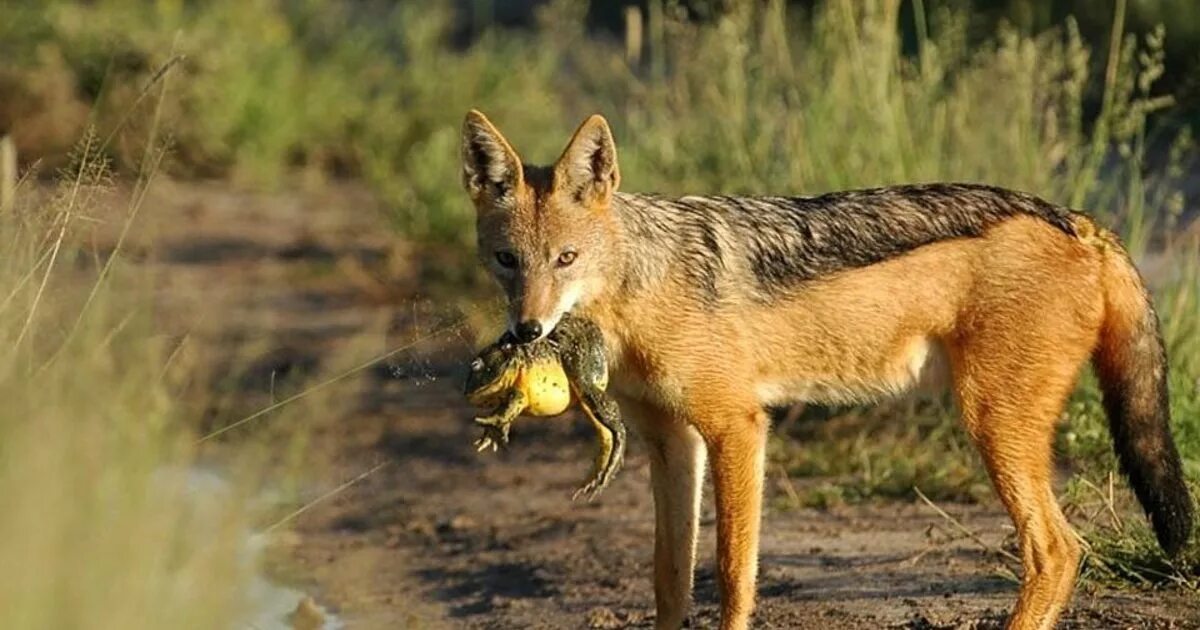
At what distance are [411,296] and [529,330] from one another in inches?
159

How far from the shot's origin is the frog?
659cm

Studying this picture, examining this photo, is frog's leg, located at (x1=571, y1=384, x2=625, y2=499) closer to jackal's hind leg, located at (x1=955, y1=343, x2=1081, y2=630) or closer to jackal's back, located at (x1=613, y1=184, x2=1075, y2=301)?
jackal's back, located at (x1=613, y1=184, x2=1075, y2=301)

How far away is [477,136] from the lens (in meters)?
6.85

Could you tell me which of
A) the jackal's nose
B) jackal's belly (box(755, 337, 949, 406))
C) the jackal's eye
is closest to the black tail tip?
jackal's belly (box(755, 337, 949, 406))

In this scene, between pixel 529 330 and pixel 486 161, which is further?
pixel 486 161

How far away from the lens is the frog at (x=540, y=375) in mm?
6594

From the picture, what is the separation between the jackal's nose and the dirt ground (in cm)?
22

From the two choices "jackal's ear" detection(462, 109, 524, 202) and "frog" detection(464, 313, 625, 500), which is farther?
"jackal's ear" detection(462, 109, 524, 202)

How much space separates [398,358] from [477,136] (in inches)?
150

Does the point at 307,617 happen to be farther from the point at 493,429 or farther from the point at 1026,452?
the point at 1026,452

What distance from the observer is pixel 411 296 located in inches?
408

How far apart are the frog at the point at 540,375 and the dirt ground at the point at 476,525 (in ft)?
0.78

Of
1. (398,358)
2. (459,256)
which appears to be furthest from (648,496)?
(459,256)

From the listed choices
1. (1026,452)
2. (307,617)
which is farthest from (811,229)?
(307,617)
